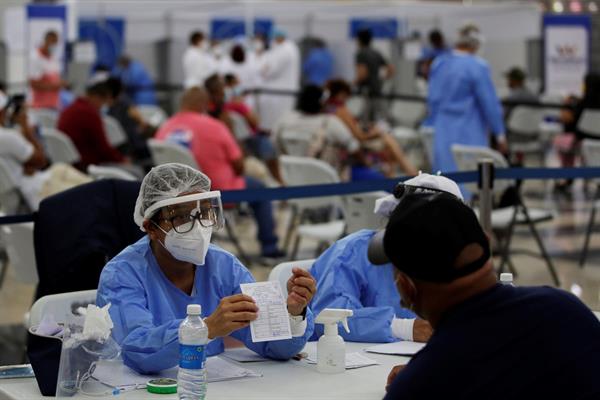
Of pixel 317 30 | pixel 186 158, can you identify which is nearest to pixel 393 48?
pixel 317 30

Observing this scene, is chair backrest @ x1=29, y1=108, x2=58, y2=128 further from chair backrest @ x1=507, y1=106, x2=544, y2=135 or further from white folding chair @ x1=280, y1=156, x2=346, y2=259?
white folding chair @ x1=280, y1=156, x2=346, y2=259

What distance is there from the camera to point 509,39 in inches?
720

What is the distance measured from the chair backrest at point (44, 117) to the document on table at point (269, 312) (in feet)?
28.1

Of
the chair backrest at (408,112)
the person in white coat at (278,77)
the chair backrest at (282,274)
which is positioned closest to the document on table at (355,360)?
the chair backrest at (282,274)

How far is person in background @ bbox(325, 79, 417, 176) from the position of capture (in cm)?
878

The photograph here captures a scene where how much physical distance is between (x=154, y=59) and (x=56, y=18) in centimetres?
391

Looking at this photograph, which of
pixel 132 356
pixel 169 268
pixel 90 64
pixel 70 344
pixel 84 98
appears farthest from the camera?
pixel 90 64

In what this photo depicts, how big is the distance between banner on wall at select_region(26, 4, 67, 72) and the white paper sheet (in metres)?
10.6

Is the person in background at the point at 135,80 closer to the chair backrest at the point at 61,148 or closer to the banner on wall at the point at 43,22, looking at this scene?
the banner on wall at the point at 43,22

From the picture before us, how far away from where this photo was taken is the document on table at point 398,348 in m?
3.06

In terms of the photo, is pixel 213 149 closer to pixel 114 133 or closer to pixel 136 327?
pixel 114 133

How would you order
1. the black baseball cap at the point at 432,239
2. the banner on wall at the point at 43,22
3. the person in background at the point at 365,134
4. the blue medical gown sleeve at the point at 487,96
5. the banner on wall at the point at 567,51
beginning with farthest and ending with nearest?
the banner on wall at the point at 567,51 → the banner on wall at the point at 43,22 → the person in background at the point at 365,134 → the blue medical gown sleeve at the point at 487,96 → the black baseball cap at the point at 432,239

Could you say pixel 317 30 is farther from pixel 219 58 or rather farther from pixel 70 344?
pixel 70 344

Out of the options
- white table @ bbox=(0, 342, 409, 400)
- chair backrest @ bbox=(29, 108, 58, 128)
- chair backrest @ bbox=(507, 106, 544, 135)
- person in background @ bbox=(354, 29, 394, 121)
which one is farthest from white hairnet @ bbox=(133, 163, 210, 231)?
person in background @ bbox=(354, 29, 394, 121)
